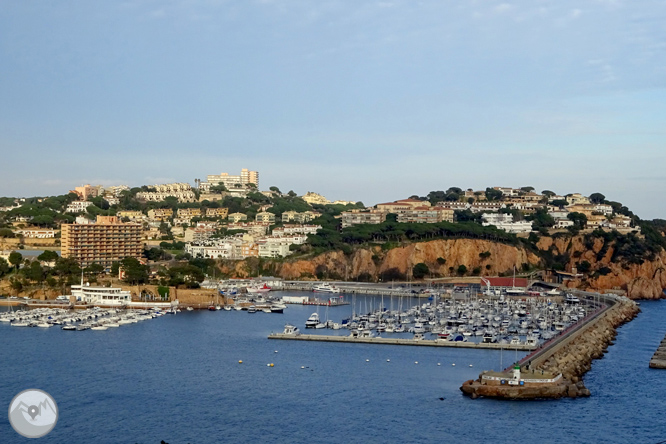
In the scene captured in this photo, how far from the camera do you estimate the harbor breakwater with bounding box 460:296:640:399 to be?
26.3 metres

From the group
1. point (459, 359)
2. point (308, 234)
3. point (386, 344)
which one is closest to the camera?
point (459, 359)

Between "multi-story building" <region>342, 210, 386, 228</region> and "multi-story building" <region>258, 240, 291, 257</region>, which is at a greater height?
"multi-story building" <region>342, 210, 386, 228</region>

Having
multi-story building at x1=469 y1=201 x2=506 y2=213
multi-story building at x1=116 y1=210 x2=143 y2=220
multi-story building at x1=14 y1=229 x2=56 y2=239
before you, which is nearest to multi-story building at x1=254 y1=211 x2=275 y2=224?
multi-story building at x1=116 y1=210 x2=143 y2=220

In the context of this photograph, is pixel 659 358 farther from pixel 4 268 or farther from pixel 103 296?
pixel 4 268


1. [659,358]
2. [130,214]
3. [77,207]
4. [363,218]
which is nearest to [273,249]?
[363,218]

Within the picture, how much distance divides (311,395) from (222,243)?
50417 millimetres

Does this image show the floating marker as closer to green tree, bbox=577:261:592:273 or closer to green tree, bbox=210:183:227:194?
green tree, bbox=577:261:592:273

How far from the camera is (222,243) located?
76.6 metres

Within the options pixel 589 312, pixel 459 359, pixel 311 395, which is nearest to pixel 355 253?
pixel 589 312

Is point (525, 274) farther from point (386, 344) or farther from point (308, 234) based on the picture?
point (386, 344)

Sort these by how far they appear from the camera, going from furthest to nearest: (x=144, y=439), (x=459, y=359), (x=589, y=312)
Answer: (x=589, y=312), (x=459, y=359), (x=144, y=439)

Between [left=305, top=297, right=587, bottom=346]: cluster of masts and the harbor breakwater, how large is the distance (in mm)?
1810

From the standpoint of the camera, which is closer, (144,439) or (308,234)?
(144,439)

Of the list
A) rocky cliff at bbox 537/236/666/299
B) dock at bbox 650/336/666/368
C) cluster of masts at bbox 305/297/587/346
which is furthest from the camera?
rocky cliff at bbox 537/236/666/299
